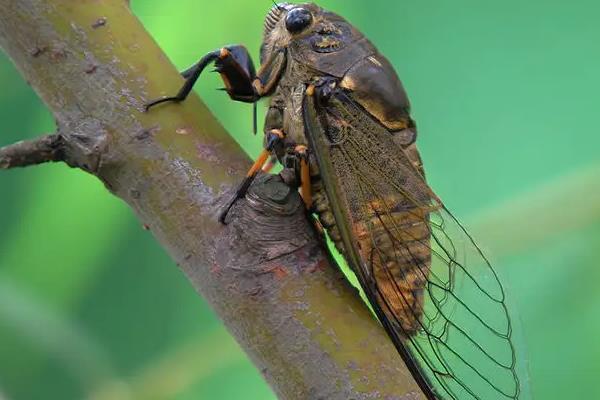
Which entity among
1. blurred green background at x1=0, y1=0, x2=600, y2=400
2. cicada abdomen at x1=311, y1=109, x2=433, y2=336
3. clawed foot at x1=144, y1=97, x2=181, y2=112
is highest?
clawed foot at x1=144, y1=97, x2=181, y2=112

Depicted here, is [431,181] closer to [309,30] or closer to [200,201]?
[309,30]

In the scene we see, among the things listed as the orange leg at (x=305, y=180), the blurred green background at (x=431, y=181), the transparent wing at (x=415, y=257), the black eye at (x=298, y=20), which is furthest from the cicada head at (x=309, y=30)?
the blurred green background at (x=431, y=181)

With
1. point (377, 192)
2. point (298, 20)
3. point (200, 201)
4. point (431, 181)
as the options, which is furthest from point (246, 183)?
point (431, 181)

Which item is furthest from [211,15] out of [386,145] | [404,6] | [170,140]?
[170,140]

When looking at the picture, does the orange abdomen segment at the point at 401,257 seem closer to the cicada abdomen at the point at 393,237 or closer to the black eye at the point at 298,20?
the cicada abdomen at the point at 393,237

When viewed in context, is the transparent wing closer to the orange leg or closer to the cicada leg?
the orange leg

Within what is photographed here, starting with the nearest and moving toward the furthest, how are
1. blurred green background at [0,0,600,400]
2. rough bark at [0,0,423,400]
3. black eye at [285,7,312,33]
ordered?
1. rough bark at [0,0,423,400]
2. black eye at [285,7,312,33]
3. blurred green background at [0,0,600,400]

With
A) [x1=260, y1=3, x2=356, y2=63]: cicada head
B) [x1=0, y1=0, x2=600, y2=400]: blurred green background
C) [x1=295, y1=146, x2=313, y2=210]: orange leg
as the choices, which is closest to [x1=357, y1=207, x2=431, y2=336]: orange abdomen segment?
[x1=295, y1=146, x2=313, y2=210]: orange leg
